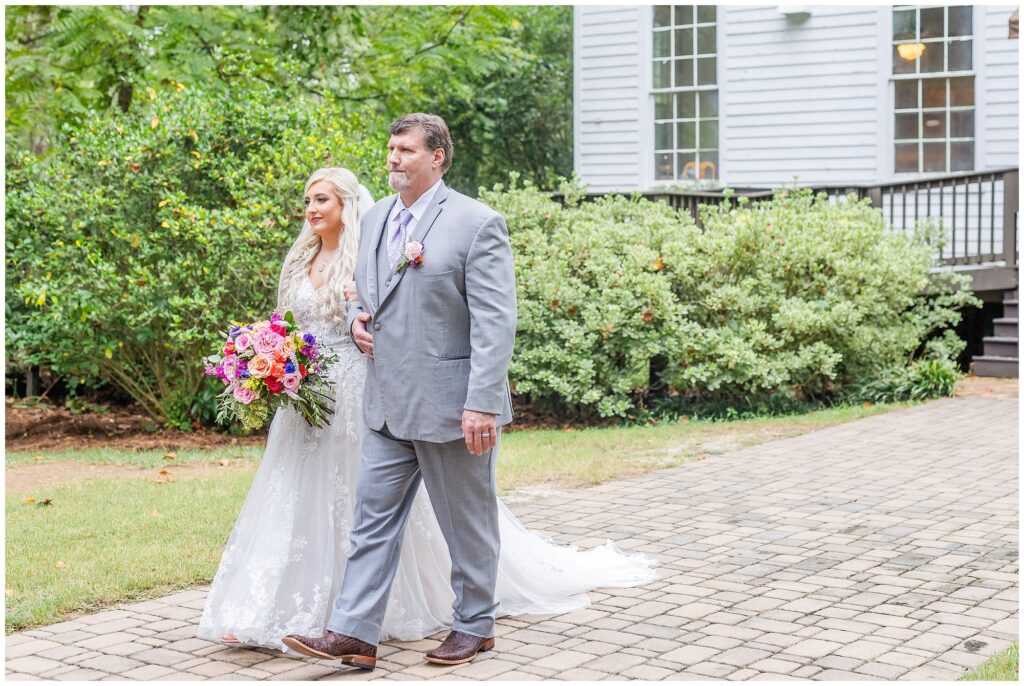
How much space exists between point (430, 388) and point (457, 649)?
3.30ft

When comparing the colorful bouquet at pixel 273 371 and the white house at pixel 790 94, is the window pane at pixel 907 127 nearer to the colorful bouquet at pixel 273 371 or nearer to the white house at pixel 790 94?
the white house at pixel 790 94

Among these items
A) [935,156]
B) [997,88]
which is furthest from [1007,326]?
[997,88]

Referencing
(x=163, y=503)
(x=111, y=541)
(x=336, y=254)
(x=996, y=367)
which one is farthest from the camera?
(x=996, y=367)

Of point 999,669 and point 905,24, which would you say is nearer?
point 999,669

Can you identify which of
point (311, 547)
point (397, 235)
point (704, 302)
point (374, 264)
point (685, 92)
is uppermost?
point (685, 92)

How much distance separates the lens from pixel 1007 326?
14.0 meters

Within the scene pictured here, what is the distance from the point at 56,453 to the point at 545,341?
15.2 feet

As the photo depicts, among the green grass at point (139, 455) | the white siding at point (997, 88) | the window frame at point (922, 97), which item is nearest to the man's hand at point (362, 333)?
the green grass at point (139, 455)

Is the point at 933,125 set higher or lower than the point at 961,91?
lower

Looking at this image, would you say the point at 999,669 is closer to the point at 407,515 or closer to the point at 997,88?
the point at 407,515

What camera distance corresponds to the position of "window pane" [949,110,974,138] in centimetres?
1605

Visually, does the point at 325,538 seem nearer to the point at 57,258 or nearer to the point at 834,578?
the point at 834,578

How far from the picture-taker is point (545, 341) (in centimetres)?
1148

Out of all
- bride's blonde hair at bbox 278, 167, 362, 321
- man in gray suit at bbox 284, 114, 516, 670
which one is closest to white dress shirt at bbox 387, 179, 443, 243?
man in gray suit at bbox 284, 114, 516, 670
